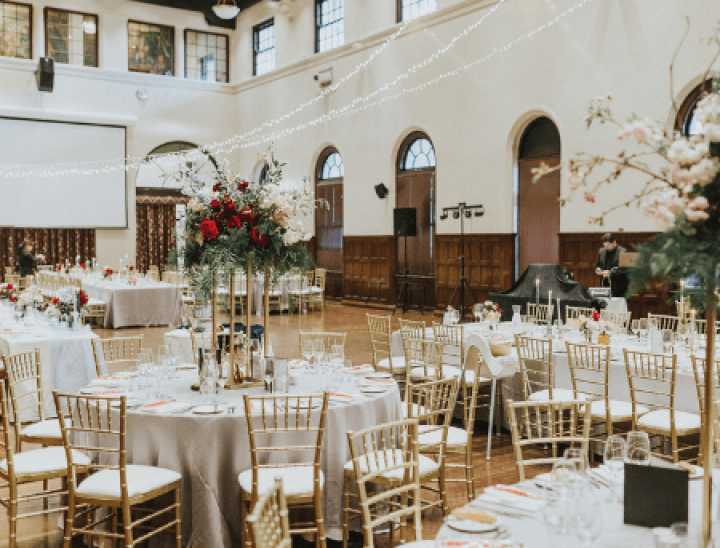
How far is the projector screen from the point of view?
17.6 m

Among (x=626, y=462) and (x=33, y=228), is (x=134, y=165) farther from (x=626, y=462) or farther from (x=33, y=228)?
(x=626, y=462)

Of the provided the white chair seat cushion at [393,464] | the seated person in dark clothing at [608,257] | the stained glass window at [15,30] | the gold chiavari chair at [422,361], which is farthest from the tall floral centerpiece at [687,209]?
the stained glass window at [15,30]

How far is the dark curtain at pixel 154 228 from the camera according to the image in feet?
64.3

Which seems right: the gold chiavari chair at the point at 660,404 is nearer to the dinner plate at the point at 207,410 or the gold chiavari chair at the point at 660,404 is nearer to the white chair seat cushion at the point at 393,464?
the white chair seat cushion at the point at 393,464

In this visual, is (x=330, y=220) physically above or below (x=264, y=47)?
below

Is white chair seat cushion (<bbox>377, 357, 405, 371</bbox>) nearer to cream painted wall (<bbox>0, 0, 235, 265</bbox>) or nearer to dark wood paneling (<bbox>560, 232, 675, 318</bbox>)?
dark wood paneling (<bbox>560, 232, 675, 318</bbox>)

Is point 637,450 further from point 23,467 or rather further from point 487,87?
point 487,87

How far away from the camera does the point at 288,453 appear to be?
156 inches

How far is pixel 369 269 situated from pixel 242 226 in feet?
39.7

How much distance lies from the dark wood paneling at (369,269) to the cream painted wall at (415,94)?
28 centimetres

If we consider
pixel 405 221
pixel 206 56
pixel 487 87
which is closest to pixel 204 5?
pixel 206 56

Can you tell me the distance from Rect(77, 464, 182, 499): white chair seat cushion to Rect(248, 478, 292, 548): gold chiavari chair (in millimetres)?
1614

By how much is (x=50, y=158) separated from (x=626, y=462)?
710 inches

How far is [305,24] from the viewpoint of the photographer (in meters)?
18.0
